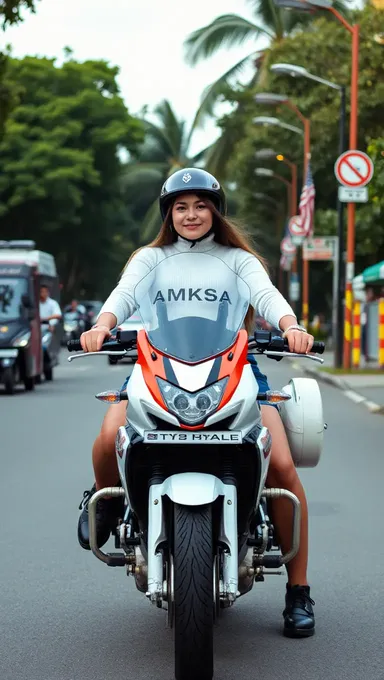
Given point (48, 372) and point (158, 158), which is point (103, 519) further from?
point (158, 158)

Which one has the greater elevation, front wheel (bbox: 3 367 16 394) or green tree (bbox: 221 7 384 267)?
green tree (bbox: 221 7 384 267)

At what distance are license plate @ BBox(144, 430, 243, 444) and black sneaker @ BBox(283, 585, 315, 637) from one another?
1262 mm

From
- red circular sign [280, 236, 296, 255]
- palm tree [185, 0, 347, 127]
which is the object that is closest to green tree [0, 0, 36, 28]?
red circular sign [280, 236, 296, 255]

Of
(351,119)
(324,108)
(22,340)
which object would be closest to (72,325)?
(324,108)

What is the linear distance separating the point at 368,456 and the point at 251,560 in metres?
7.92

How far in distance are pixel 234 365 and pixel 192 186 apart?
94cm

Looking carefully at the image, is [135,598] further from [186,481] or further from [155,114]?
[155,114]

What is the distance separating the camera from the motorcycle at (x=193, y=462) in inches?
189

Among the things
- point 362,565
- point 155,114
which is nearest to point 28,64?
point 155,114

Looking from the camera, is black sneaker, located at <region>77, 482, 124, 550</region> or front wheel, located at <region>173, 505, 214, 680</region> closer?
front wheel, located at <region>173, 505, 214, 680</region>

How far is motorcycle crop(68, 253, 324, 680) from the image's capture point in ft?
15.7

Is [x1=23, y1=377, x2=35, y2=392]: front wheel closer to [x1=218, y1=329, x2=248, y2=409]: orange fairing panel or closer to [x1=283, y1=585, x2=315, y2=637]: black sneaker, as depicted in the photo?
[x1=283, y1=585, x2=315, y2=637]: black sneaker

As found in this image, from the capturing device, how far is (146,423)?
4.95 m

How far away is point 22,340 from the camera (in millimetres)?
22578
